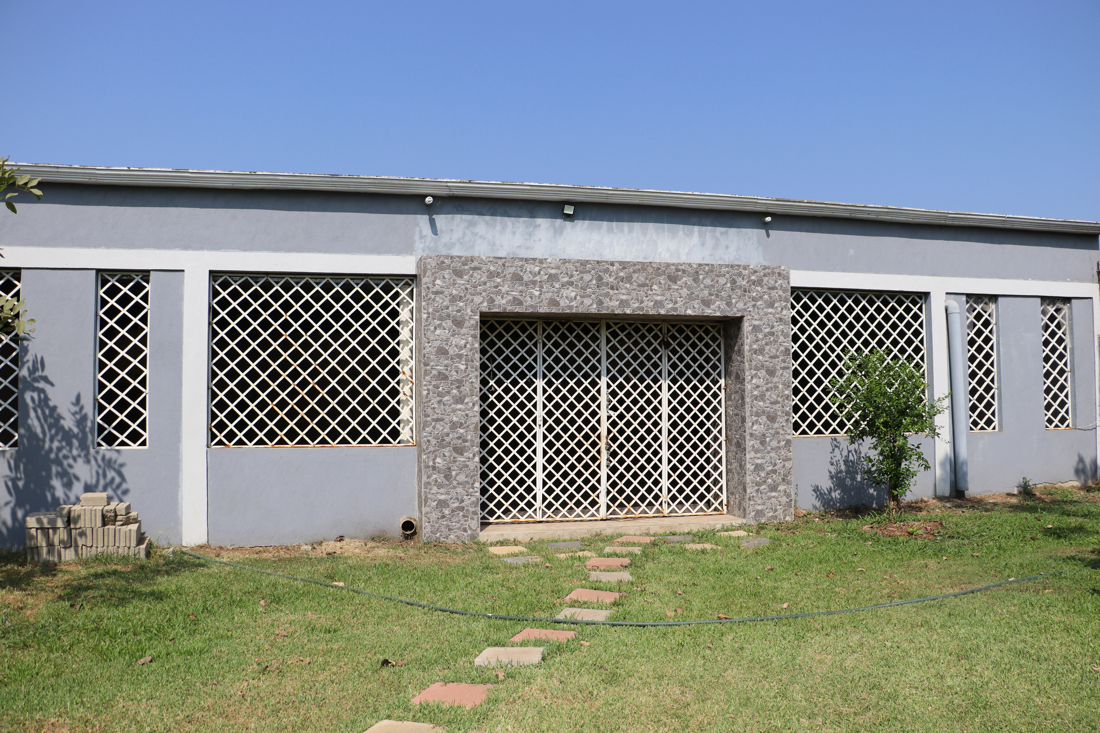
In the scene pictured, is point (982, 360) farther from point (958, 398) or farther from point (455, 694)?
point (455, 694)

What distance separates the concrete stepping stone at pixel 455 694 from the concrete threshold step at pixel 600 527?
130 inches

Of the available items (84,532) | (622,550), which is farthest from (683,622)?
(84,532)

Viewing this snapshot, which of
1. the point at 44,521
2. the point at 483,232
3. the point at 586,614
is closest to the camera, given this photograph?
the point at 586,614

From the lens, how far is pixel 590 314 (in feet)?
23.1

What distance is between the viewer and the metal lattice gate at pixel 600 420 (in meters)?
7.33

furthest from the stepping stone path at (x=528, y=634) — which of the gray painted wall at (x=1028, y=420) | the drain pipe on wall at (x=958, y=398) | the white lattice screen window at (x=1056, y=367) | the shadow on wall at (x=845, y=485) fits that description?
the white lattice screen window at (x=1056, y=367)

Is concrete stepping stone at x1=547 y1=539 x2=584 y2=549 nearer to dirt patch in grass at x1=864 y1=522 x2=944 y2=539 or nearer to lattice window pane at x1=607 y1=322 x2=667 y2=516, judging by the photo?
lattice window pane at x1=607 y1=322 x2=667 y2=516

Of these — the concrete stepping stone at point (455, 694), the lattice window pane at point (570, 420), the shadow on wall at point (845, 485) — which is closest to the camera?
the concrete stepping stone at point (455, 694)

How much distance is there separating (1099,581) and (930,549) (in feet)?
4.72

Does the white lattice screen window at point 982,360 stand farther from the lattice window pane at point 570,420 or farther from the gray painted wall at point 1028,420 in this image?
the lattice window pane at point 570,420

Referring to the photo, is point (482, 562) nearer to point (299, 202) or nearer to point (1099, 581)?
point (299, 202)

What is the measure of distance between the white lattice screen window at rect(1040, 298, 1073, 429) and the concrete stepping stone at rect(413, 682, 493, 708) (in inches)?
334

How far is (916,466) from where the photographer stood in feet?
26.0

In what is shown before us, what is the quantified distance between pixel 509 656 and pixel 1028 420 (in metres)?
7.70
